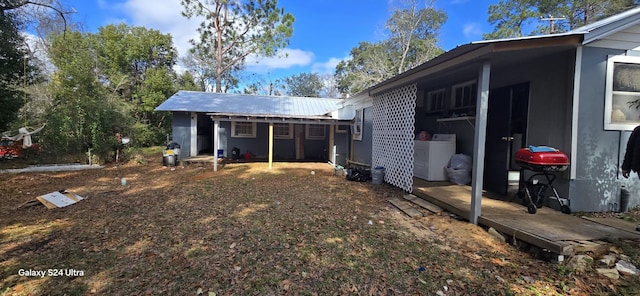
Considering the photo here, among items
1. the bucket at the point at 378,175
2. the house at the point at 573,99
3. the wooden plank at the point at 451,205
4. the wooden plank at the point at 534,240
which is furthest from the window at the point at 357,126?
the wooden plank at the point at 534,240

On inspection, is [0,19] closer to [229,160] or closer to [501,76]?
[229,160]

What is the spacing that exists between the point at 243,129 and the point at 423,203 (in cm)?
971

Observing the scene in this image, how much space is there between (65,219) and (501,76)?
796 centimetres

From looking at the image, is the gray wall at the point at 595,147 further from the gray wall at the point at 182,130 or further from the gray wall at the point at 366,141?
the gray wall at the point at 182,130

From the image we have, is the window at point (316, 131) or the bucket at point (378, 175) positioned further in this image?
the window at point (316, 131)

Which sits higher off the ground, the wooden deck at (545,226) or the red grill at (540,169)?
the red grill at (540,169)

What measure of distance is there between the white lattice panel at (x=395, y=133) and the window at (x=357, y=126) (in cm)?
192

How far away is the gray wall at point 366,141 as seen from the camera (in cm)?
888

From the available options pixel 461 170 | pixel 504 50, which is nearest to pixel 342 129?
pixel 461 170

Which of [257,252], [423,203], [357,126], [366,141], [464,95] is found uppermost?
[464,95]

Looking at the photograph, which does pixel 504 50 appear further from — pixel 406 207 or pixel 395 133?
pixel 395 133

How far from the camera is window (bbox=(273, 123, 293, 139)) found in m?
13.0

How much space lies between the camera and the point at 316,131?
1321cm

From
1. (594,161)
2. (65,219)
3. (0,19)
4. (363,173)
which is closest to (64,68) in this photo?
(0,19)
